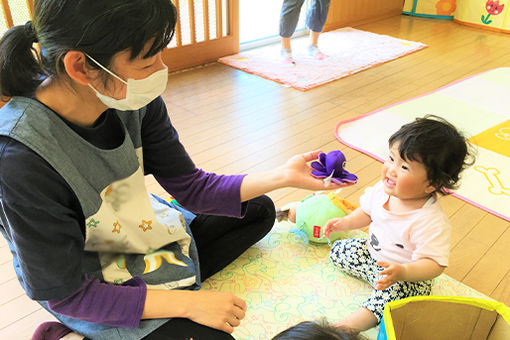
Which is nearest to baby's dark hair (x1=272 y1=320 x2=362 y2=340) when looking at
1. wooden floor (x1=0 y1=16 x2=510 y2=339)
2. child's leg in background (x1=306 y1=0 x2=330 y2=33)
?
wooden floor (x1=0 y1=16 x2=510 y2=339)

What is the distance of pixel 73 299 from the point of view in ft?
2.69

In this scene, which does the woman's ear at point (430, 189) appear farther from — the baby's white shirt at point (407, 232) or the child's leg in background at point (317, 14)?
the child's leg in background at point (317, 14)

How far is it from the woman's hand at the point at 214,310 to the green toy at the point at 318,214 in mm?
603

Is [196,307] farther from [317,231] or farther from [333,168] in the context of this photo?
[317,231]

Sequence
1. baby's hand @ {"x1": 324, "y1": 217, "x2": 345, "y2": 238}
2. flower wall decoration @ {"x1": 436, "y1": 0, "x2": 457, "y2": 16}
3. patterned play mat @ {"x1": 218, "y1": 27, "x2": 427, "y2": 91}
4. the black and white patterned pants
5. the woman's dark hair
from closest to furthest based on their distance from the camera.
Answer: the woman's dark hair, the black and white patterned pants, baby's hand @ {"x1": 324, "y1": 217, "x2": 345, "y2": 238}, patterned play mat @ {"x1": 218, "y1": 27, "x2": 427, "y2": 91}, flower wall decoration @ {"x1": 436, "y1": 0, "x2": 457, "y2": 16}

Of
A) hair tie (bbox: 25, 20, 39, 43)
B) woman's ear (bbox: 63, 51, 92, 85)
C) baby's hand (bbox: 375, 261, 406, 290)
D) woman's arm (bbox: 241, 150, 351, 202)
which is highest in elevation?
hair tie (bbox: 25, 20, 39, 43)

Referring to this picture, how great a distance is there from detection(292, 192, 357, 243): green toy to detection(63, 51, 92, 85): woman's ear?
35.8 inches

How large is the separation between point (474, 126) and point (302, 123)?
36.3 inches

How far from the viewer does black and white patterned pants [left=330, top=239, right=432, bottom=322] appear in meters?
1.18

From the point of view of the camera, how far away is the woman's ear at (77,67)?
29.3 inches

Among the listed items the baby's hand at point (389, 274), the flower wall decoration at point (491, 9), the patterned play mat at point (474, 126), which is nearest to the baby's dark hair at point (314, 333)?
the baby's hand at point (389, 274)

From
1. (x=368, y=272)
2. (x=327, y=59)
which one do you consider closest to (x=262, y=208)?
(x=368, y=272)

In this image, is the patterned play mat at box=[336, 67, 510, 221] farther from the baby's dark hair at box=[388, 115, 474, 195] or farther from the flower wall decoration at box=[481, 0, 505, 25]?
the flower wall decoration at box=[481, 0, 505, 25]

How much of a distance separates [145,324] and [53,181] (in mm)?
342
